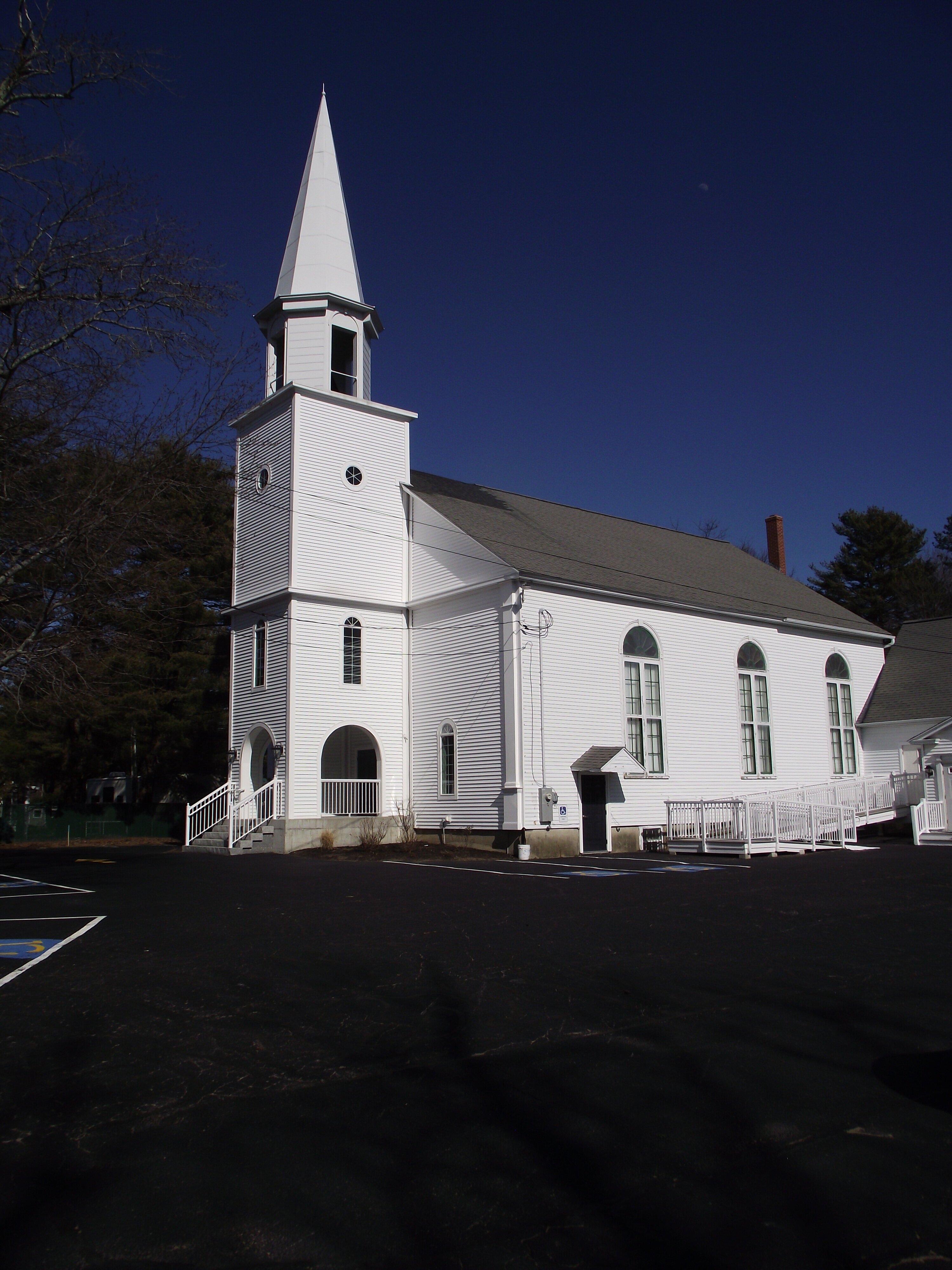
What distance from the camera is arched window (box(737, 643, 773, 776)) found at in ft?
97.4

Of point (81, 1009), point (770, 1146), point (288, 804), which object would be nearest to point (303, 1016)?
point (81, 1009)

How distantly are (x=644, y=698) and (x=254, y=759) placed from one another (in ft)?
37.1

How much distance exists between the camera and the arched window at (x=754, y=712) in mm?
29688

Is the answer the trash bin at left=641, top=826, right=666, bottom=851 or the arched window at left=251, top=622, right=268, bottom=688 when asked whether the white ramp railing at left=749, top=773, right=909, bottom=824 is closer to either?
the trash bin at left=641, top=826, right=666, bottom=851

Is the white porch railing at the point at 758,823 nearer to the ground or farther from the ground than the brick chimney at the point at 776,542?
nearer to the ground

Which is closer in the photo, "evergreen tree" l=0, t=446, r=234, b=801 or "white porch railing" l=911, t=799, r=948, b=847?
"white porch railing" l=911, t=799, r=948, b=847

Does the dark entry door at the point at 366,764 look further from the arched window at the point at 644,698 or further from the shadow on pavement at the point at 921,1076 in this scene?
the shadow on pavement at the point at 921,1076

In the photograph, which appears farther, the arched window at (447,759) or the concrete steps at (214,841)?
the arched window at (447,759)

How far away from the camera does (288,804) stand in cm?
2433

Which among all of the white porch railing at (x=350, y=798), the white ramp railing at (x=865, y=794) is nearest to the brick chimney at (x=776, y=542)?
the white ramp railing at (x=865, y=794)

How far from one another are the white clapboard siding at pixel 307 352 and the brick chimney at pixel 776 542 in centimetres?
2412

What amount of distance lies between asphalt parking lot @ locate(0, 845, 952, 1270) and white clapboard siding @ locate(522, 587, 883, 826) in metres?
12.8

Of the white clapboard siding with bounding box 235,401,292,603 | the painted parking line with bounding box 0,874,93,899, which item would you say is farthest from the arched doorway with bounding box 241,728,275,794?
the painted parking line with bounding box 0,874,93,899

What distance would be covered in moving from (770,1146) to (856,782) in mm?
26461
